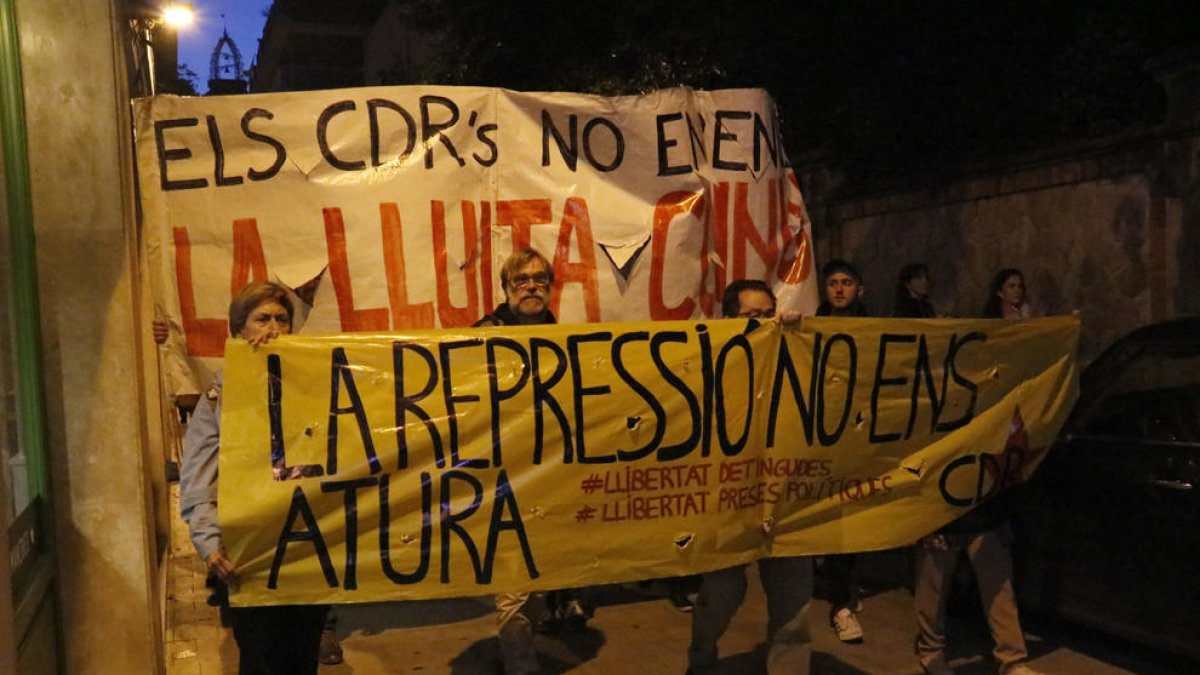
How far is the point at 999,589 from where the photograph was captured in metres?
4.98

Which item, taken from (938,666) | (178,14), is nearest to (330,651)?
(938,666)

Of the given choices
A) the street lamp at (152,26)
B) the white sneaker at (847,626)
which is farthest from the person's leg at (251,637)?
the street lamp at (152,26)

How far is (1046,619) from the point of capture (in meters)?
6.06

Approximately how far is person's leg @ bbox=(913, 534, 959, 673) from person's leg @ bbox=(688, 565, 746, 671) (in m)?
0.84

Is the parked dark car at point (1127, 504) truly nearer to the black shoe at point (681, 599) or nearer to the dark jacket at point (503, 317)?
the black shoe at point (681, 599)

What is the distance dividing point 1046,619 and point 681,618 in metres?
1.87

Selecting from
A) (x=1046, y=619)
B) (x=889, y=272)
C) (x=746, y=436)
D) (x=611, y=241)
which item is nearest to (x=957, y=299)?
(x=889, y=272)

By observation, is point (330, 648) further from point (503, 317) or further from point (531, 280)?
point (531, 280)

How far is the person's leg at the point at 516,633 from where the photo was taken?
4934 mm

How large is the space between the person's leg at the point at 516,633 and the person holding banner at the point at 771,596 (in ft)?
2.37

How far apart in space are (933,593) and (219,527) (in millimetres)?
2947

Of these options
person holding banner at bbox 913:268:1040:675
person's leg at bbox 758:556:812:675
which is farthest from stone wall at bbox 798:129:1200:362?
person's leg at bbox 758:556:812:675

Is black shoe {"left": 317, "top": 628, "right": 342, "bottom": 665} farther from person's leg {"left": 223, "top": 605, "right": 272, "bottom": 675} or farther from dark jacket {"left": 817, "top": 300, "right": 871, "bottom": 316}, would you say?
dark jacket {"left": 817, "top": 300, "right": 871, "bottom": 316}

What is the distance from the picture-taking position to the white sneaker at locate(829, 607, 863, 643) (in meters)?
5.78
